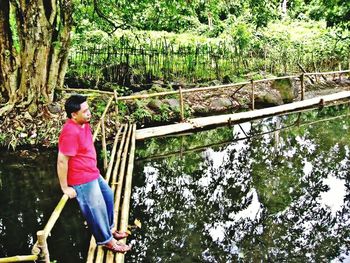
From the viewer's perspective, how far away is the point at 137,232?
5.70 meters

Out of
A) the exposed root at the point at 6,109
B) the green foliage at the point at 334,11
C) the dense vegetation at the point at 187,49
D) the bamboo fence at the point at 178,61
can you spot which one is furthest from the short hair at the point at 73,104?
the bamboo fence at the point at 178,61

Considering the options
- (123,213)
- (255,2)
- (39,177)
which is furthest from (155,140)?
(123,213)

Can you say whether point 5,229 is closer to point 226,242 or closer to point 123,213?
point 123,213

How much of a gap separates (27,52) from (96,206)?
6709mm

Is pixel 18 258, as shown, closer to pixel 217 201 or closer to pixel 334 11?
pixel 217 201

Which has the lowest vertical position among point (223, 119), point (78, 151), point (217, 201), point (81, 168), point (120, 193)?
point (217, 201)

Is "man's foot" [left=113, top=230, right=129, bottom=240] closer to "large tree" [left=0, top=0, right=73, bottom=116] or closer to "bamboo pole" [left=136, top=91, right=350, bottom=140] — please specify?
"bamboo pole" [left=136, top=91, right=350, bottom=140]

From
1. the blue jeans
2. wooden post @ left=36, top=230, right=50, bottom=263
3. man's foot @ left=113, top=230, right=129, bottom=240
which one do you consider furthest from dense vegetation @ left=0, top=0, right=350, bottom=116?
wooden post @ left=36, top=230, right=50, bottom=263

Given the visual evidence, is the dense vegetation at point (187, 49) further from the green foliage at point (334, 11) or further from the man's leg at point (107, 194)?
the man's leg at point (107, 194)

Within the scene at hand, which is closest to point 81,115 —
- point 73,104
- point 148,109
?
point 73,104

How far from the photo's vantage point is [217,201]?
263 inches

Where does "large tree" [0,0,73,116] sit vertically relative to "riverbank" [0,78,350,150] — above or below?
above

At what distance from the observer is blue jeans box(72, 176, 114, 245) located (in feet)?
12.1

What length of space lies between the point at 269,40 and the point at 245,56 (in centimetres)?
305
